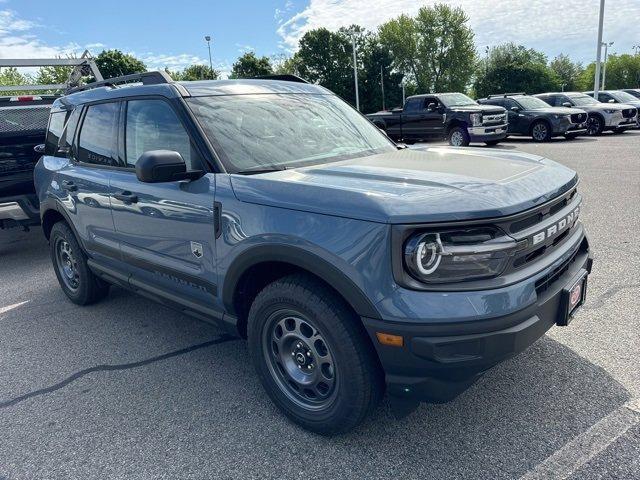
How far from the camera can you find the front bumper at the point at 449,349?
6.90ft

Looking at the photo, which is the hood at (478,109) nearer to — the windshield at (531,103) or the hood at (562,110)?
the hood at (562,110)

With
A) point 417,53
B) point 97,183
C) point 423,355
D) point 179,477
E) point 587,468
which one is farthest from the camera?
point 417,53

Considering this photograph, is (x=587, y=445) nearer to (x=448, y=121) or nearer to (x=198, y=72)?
(x=448, y=121)

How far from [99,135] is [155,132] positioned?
3.08 feet

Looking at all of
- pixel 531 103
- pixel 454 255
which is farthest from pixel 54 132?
pixel 531 103

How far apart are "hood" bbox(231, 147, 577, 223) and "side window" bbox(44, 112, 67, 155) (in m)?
2.84

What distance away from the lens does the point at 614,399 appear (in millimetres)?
2750

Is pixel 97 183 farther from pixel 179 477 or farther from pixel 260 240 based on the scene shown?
pixel 179 477

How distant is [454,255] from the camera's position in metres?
2.16

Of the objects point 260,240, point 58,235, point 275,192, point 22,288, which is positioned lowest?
point 22,288

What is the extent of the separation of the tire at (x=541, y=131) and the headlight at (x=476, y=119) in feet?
A: 10.3

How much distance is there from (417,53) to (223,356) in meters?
77.5

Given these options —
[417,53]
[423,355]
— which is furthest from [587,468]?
[417,53]

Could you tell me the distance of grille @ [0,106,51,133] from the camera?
21.3 feet
